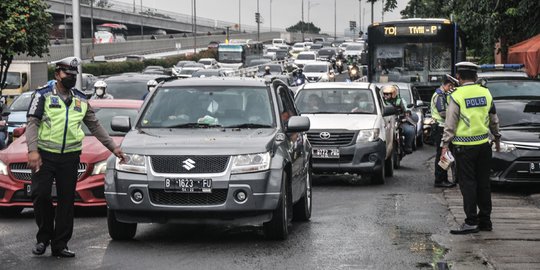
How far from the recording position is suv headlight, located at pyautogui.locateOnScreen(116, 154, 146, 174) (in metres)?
11.0

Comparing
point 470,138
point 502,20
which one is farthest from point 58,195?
point 502,20

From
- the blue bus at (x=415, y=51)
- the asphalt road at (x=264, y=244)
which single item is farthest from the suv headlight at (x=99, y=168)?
the blue bus at (x=415, y=51)

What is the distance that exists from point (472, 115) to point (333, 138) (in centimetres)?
579

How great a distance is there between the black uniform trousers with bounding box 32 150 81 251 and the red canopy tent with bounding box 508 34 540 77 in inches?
918

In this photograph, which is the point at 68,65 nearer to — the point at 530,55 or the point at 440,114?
the point at 440,114

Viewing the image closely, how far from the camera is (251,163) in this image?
Answer: 35.9 feet

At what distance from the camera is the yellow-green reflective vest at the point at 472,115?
1190 cm

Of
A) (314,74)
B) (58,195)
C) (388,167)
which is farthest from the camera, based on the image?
(314,74)

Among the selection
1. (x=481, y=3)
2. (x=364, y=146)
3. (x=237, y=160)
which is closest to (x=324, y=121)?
(x=364, y=146)

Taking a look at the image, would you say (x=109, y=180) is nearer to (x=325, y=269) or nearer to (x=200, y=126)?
(x=200, y=126)

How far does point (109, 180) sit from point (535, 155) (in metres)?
7.35

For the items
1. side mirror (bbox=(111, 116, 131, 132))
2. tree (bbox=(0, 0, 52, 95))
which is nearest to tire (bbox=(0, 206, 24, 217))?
side mirror (bbox=(111, 116, 131, 132))

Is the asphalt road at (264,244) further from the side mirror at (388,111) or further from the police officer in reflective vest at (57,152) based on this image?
the side mirror at (388,111)

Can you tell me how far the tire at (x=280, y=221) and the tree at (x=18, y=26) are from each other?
2730 cm
